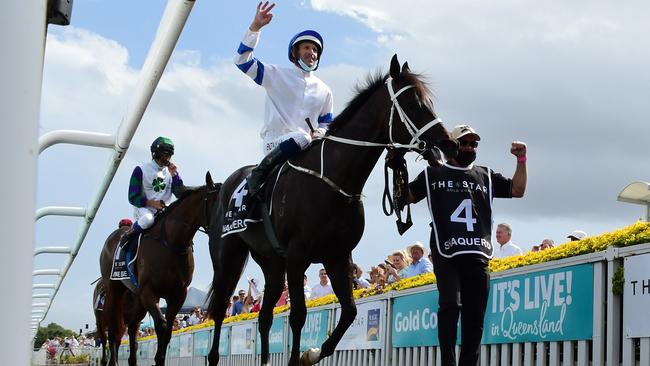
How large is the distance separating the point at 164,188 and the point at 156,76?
7.84 meters

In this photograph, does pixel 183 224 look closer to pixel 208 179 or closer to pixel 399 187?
pixel 208 179

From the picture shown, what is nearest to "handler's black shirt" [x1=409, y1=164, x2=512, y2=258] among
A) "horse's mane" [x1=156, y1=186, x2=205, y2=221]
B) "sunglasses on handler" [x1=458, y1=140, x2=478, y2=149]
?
"sunglasses on handler" [x1=458, y1=140, x2=478, y2=149]

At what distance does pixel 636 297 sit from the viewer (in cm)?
629

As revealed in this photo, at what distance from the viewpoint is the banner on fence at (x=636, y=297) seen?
6160mm

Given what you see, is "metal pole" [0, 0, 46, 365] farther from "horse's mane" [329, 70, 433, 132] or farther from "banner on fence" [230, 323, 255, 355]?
"banner on fence" [230, 323, 255, 355]

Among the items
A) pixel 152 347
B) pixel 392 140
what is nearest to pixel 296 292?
pixel 392 140

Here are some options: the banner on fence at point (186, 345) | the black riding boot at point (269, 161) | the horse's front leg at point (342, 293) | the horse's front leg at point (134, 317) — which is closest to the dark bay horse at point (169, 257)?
the horse's front leg at point (134, 317)

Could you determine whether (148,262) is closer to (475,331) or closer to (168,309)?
(168,309)

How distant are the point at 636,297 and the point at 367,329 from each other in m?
4.63

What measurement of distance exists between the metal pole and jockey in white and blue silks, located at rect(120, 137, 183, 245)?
9.59m

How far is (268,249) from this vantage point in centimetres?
728

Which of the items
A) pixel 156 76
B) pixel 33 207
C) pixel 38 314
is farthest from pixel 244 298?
pixel 33 207

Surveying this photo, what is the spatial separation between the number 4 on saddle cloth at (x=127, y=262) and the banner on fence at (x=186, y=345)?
313 inches

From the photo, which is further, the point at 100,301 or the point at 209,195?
the point at 100,301
